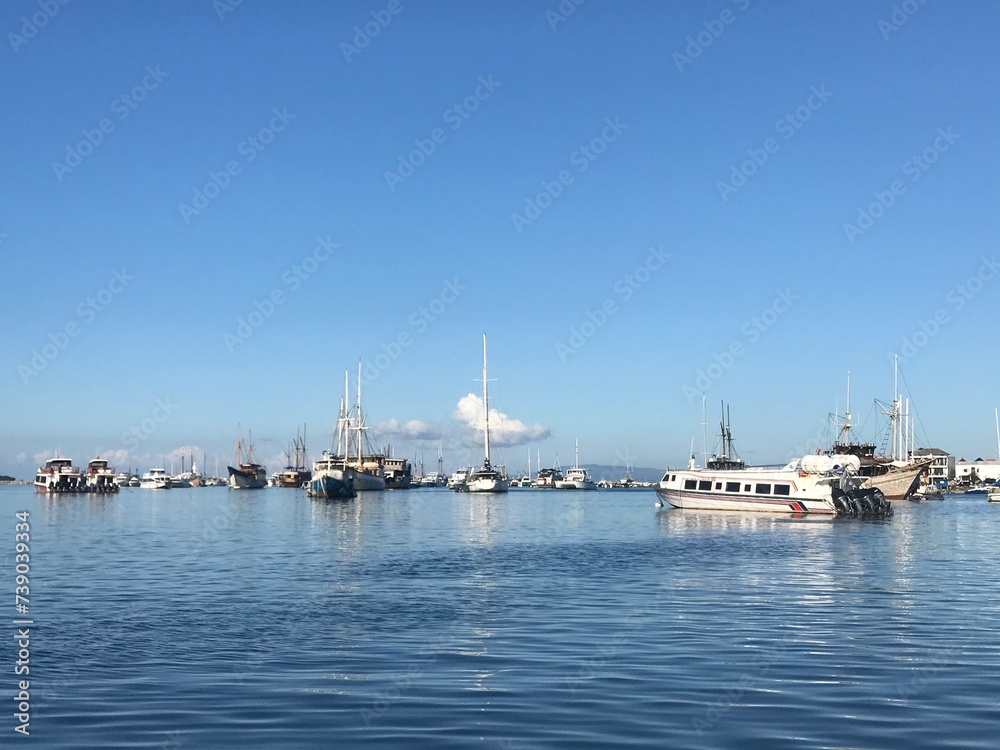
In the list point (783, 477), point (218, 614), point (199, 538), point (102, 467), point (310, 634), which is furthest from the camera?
point (102, 467)

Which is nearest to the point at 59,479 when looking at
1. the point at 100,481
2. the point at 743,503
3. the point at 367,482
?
the point at 100,481

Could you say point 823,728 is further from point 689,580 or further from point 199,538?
point 199,538

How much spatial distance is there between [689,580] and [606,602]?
6907 mm

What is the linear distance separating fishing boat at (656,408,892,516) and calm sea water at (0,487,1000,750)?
114ft

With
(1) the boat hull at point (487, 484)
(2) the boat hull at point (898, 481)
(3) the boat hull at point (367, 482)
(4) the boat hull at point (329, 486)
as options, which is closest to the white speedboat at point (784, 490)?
(2) the boat hull at point (898, 481)

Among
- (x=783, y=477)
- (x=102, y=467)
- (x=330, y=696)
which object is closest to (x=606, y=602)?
(x=330, y=696)

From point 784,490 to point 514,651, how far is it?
216ft

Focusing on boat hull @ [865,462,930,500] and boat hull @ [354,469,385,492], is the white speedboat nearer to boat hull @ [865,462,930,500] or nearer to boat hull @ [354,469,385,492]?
boat hull @ [865,462,930,500]

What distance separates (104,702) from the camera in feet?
54.0

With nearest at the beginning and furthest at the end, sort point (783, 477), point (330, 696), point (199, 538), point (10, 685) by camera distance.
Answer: point (330, 696), point (10, 685), point (199, 538), point (783, 477)

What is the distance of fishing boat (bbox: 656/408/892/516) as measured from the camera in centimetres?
7906

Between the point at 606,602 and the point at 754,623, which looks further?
the point at 606,602

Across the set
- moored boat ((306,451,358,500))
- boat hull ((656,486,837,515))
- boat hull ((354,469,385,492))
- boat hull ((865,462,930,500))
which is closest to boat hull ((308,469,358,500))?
moored boat ((306,451,358,500))

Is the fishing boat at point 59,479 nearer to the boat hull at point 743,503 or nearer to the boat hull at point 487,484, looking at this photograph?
Result: the boat hull at point 487,484
